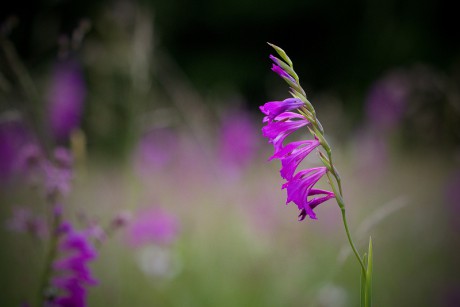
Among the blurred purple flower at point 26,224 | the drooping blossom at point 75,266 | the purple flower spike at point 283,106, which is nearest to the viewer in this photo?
the purple flower spike at point 283,106

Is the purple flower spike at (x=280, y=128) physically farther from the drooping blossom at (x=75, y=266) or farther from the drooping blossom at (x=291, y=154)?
the drooping blossom at (x=75, y=266)

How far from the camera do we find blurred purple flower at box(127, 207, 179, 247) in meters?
2.67

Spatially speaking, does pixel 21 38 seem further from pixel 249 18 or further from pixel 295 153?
pixel 295 153

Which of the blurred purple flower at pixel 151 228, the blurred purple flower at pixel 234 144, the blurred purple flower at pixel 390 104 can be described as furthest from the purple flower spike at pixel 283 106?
the blurred purple flower at pixel 234 144

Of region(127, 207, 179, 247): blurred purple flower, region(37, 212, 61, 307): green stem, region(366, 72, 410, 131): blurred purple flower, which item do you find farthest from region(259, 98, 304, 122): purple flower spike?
region(366, 72, 410, 131): blurred purple flower

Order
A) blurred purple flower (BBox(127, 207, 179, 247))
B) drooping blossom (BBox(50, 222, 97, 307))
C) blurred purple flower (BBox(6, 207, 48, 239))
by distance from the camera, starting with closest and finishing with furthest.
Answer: drooping blossom (BBox(50, 222, 97, 307)) < blurred purple flower (BBox(6, 207, 48, 239)) < blurred purple flower (BBox(127, 207, 179, 247))

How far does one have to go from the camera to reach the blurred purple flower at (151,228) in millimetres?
2666

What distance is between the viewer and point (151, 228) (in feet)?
8.85

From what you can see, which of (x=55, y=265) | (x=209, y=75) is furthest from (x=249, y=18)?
(x=55, y=265)

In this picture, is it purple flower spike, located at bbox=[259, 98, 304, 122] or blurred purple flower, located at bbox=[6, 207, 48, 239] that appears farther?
blurred purple flower, located at bbox=[6, 207, 48, 239]

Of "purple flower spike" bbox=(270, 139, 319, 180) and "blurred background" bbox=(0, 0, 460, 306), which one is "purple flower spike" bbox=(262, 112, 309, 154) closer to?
"purple flower spike" bbox=(270, 139, 319, 180)

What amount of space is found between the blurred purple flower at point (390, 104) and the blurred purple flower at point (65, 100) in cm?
222

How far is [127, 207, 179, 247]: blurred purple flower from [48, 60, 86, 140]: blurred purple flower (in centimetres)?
90

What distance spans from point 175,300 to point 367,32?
8.70m
